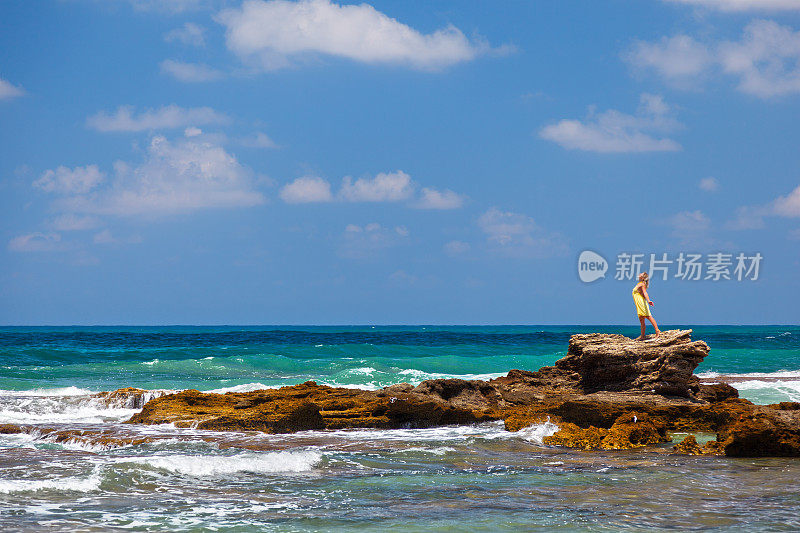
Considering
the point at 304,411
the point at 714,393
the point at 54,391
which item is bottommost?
the point at 54,391

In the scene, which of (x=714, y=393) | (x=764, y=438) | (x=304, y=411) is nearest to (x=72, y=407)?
(x=304, y=411)

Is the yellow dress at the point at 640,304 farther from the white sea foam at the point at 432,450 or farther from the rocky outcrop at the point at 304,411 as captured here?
the white sea foam at the point at 432,450

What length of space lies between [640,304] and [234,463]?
8164mm

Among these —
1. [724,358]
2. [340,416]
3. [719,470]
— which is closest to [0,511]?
[340,416]

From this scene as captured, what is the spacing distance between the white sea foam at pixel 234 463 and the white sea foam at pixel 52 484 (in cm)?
86

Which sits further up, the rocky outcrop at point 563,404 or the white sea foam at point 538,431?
the rocky outcrop at point 563,404

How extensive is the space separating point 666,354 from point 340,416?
224 inches

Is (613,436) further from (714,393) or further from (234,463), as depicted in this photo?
(234,463)

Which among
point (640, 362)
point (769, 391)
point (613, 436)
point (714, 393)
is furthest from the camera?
point (769, 391)

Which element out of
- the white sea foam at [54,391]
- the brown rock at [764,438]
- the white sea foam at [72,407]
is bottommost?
the white sea foam at [54,391]

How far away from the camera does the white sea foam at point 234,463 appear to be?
28.1 feet

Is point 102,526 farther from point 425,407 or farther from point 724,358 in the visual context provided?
point 724,358

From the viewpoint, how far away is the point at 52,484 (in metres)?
7.66

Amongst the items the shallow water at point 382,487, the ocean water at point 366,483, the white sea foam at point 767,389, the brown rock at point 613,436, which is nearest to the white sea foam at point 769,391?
the white sea foam at point 767,389
